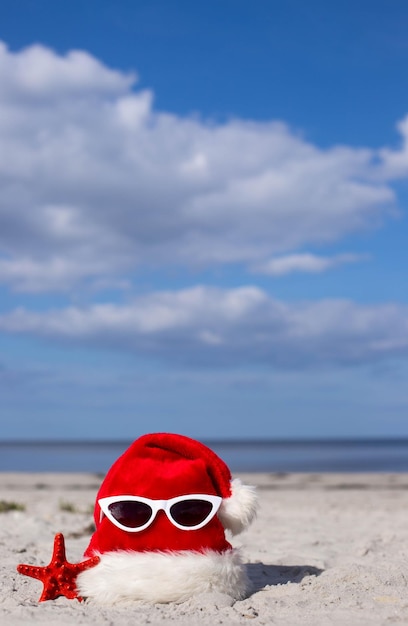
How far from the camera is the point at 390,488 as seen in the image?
15.9 m

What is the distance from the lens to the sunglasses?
405 centimetres

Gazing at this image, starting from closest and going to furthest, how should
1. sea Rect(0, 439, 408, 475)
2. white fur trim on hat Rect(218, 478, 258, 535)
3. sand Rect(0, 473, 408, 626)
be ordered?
sand Rect(0, 473, 408, 626) → white fur trim on hat Rect(218, 478, 258, 535) → sea Rect(0, 439, 408, 475)

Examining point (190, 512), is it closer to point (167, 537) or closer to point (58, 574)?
point (167, 537)

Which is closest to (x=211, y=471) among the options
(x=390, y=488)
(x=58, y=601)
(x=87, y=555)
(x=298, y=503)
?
(x=87, y=555)

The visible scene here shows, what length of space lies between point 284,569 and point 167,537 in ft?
5.33

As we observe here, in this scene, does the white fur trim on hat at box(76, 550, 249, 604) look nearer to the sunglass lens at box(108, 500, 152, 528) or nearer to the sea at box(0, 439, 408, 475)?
the sunglass lens at box(108, 500, 152, 528)

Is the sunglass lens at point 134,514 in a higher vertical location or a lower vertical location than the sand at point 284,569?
higher

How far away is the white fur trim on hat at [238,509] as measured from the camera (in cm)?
419

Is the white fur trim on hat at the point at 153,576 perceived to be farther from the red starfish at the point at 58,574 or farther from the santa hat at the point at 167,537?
the red starfish at the point at 58,574

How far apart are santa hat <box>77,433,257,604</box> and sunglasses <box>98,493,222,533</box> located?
30 mm

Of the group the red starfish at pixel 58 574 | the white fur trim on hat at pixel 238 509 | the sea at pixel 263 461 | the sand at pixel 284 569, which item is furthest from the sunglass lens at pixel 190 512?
the sea at pixel 263 461

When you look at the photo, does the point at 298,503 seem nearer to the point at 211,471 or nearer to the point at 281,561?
the point at 281,561

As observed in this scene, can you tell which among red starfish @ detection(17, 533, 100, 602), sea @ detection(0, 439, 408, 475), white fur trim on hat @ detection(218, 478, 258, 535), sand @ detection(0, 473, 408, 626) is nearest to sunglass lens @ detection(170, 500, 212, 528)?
white fur trim on hat @ detection(218, 478, 258, 535)

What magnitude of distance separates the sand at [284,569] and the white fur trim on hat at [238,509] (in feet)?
1.40
